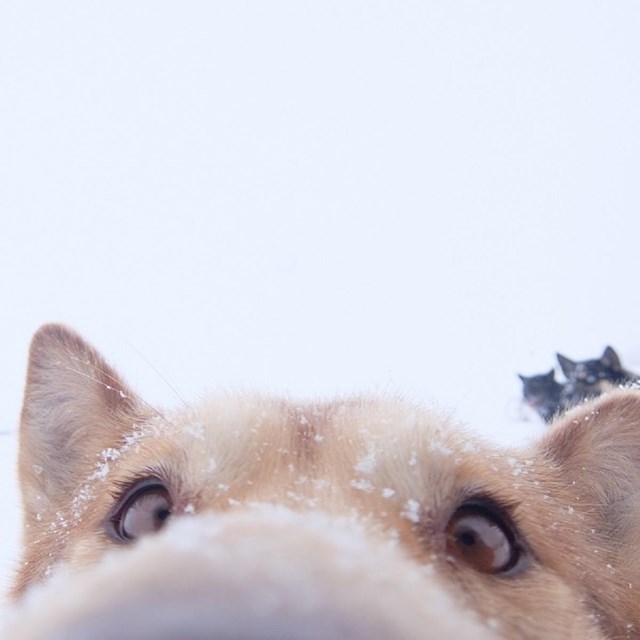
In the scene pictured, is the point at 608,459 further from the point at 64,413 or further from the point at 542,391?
the point at 542,391

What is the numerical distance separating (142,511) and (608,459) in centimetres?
173

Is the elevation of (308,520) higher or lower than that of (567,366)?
lower

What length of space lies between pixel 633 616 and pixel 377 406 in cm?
109

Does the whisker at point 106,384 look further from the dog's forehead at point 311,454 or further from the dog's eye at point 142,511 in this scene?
the dog's eye at point 142,511

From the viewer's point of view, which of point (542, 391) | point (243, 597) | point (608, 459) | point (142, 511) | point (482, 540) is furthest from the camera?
point (542, 391)

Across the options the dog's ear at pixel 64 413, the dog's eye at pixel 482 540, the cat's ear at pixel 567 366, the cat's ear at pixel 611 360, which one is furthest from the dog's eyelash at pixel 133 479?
the cat's ear at pixel 567 366

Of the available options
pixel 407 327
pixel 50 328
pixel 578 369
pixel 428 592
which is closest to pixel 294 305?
pixel 407 327

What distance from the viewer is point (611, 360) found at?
11.7 meters

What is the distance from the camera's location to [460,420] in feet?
7.97

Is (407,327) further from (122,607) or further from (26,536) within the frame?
(122,607)

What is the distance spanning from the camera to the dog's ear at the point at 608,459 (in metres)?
2.55

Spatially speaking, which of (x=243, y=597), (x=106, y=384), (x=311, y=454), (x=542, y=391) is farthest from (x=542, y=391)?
(x=243, y=597)

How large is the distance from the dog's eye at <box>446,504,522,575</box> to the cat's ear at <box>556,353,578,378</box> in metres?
10.9

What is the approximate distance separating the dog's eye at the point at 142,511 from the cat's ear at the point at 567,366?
36.8ft
